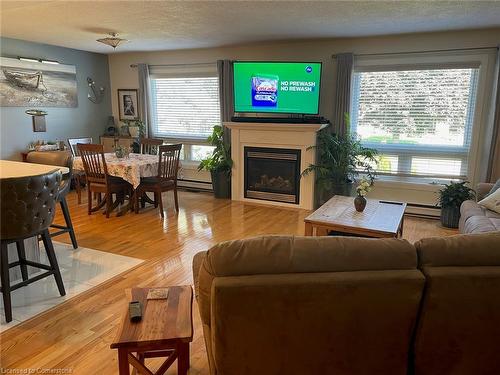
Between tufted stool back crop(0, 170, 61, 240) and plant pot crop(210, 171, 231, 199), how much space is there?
3563 mm

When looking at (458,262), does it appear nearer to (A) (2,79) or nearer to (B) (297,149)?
(B) (297,149)

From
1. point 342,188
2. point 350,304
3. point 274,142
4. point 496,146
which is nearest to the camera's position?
point 350,304

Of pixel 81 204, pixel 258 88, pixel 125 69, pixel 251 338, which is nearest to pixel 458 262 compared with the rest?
pixel 251 338

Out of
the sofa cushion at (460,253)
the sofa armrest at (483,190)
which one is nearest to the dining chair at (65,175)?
the sofa cushion at (460,253)

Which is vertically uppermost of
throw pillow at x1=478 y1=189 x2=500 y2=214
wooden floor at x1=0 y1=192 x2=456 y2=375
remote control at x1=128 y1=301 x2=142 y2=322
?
throw pillow at x1=478 y1=189 x2=500 y2=214

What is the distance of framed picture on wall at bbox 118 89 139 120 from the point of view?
6.90 metres

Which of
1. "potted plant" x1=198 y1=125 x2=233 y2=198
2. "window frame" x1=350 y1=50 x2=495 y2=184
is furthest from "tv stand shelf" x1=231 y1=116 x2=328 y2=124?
"window frame" x1=350 y1=50 x2=495 y2=184

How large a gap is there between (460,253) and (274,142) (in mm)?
4232

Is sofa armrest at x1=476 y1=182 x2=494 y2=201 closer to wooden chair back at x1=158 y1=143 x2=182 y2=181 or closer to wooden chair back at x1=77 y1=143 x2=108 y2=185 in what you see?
wooden chair back at x1=158 y1=143 x2=182 y2=181

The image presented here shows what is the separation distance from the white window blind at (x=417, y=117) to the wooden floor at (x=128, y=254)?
800 millimetres

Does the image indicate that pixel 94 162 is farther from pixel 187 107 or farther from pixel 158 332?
pixel 158 332

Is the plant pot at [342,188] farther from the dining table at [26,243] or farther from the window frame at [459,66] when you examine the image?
the dining table at [26,243]

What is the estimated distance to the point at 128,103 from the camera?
698 cm

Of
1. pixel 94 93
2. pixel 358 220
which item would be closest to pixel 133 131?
pixel 94 93
